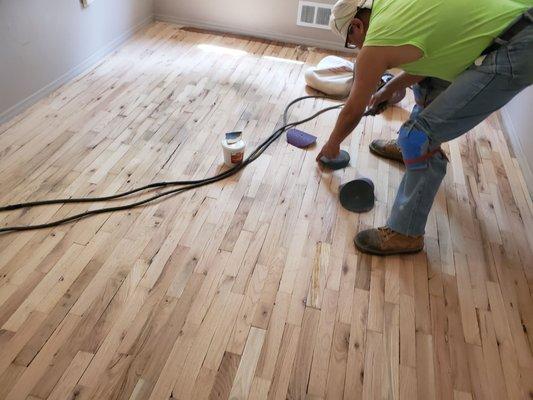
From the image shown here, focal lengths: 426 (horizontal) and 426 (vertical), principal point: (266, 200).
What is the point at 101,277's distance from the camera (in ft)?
4.71

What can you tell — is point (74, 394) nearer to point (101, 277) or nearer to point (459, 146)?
point (101, 277)

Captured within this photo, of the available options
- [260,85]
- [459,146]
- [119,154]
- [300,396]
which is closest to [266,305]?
[300,396]

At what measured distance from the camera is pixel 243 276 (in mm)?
1494

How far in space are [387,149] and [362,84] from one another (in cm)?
87

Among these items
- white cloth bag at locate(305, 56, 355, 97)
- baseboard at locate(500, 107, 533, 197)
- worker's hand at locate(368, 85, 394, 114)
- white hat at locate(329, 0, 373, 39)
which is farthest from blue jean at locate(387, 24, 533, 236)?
white cloth bag at locate(305, 56, 355, 97)

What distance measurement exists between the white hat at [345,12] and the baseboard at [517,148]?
1262mm

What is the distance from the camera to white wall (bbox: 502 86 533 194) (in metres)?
2.11

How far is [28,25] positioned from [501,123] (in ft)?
8.69

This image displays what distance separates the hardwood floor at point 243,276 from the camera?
1.22 metres

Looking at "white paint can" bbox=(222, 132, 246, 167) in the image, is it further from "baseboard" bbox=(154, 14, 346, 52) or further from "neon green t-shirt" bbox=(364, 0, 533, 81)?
"baseboard" bbox=(154, 14, 346, 52)

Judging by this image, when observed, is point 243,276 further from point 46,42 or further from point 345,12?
point 46,42

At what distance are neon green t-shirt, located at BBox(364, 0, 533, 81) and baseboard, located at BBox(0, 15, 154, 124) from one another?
182 cm

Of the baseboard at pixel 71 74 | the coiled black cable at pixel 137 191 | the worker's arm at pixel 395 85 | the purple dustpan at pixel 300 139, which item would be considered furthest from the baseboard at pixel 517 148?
the baseboard at pixel 71 74

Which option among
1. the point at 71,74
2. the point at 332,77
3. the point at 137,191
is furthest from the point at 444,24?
the point at 71,74
